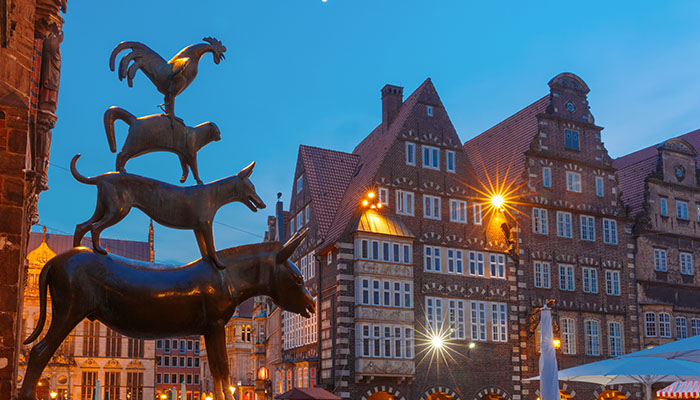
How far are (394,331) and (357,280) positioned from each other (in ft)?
8.59

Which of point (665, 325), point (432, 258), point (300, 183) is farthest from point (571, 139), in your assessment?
point (300, 183)

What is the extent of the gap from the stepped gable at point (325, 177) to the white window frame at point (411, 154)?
427 centimetres

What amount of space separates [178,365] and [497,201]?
6394cm

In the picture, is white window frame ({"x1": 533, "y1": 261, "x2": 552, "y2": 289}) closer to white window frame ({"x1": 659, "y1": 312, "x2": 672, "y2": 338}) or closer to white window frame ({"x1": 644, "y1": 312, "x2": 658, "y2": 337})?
white window frame ({"x1": 644, "y1": 312, "x2": 658, "y2": 337})

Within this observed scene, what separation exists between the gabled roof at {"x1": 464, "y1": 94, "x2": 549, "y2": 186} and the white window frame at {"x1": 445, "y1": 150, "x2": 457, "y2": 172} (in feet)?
4.69

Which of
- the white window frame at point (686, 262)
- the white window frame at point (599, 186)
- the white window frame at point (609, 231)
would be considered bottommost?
the white window frame at point (686, 262)

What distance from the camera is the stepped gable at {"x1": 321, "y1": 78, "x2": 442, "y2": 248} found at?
111 feet

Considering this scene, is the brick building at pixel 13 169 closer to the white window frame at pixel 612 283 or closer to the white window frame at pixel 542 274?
the white window frame at pixel 542 274

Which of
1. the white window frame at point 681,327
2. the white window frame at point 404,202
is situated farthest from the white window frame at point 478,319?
the white window frame at point 681,327

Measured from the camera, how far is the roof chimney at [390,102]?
38062mm

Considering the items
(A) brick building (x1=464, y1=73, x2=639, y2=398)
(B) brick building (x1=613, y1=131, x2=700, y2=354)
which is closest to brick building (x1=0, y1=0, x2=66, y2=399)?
(A) brick building (x1=464, y1=73, x2=639, y2=398)

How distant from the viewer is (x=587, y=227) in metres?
37.9

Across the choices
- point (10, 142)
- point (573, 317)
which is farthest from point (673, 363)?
point (573, 317)

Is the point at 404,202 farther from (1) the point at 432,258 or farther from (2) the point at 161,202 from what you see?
(2) the point at 161,202
